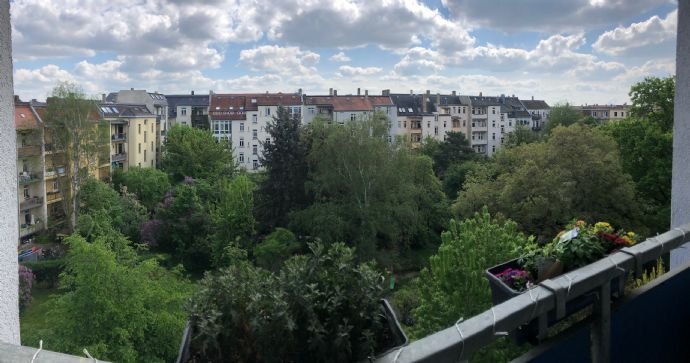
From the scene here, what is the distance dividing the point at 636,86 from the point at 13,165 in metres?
19.0

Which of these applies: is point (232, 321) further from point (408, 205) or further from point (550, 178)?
point (408, 205)

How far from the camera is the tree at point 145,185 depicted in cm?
2720

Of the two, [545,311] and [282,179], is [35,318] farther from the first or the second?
[545,311]

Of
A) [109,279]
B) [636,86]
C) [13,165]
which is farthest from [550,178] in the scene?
[13,165]

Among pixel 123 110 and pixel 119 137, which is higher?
pixel 123 110

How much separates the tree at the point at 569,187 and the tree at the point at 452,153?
1612 centimetres

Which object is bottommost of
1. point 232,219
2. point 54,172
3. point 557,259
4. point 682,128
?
point 232,219

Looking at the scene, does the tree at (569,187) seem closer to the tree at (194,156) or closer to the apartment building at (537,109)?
the tree at (194,156)

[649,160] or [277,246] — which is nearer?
[649,160]

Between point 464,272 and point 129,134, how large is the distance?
2658 centimetres

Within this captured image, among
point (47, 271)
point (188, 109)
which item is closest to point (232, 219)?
point (47, 271)

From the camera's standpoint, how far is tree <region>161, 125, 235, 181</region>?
31312mm

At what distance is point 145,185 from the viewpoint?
27.2 metres

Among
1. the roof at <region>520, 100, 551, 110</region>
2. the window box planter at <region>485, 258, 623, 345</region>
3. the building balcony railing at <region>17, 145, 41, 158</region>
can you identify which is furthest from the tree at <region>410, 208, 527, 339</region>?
the roof at <region>520, 100, 551, 110</region>
